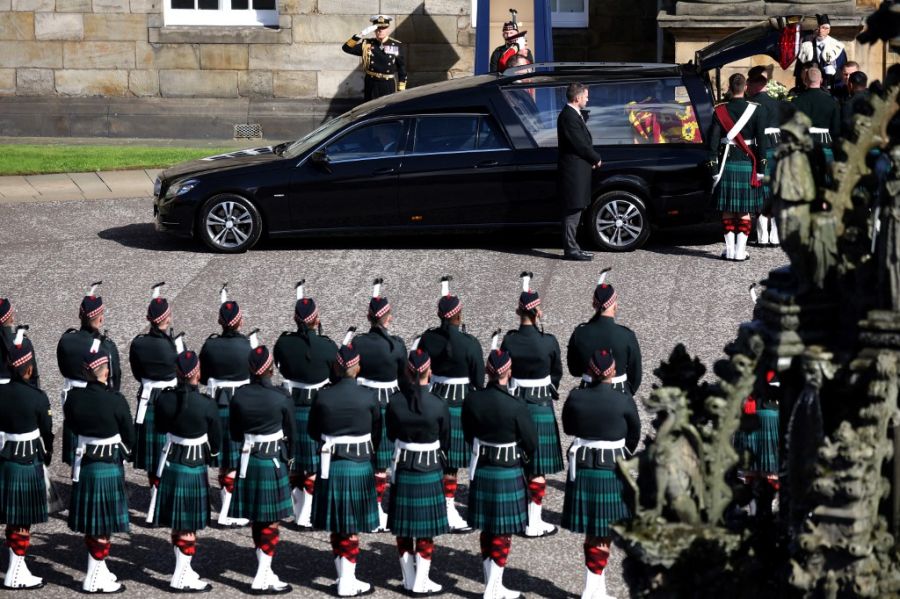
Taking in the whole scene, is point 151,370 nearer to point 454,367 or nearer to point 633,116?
point 454,367

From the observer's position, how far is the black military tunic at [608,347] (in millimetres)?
11336

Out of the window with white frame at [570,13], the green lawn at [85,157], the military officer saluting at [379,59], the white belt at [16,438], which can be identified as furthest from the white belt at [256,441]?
the window with white frame at [570,13]

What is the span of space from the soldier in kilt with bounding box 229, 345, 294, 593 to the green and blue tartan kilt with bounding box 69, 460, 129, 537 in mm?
697

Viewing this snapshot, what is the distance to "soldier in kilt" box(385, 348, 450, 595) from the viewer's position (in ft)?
32.9

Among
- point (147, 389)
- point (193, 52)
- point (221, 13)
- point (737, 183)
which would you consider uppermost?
point (221, 13)

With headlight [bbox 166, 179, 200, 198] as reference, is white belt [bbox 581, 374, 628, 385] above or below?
below

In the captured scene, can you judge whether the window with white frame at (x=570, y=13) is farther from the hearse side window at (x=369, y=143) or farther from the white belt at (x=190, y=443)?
the white belt at (x=190, y=443)

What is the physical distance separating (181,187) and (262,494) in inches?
300

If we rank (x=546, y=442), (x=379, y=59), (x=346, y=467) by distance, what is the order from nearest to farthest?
1. (x=346, y=467)
2. (x=546, y=442)
3. (x=379, y=59)

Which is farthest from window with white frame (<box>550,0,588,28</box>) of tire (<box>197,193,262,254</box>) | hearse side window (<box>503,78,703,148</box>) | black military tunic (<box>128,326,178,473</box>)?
black military tunic (<box>128,326,178,473</box>)

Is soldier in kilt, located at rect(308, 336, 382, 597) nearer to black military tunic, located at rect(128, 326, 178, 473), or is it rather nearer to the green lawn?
black military tunic, located at rect(128, 326, 178, 473)

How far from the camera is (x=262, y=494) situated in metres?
10.3

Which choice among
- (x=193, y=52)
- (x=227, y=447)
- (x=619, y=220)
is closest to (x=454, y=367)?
(x=227, y=447)

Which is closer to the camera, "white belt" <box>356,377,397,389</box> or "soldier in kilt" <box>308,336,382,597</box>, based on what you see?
"soldier in kilt" <box>308,336,382,597</box>
